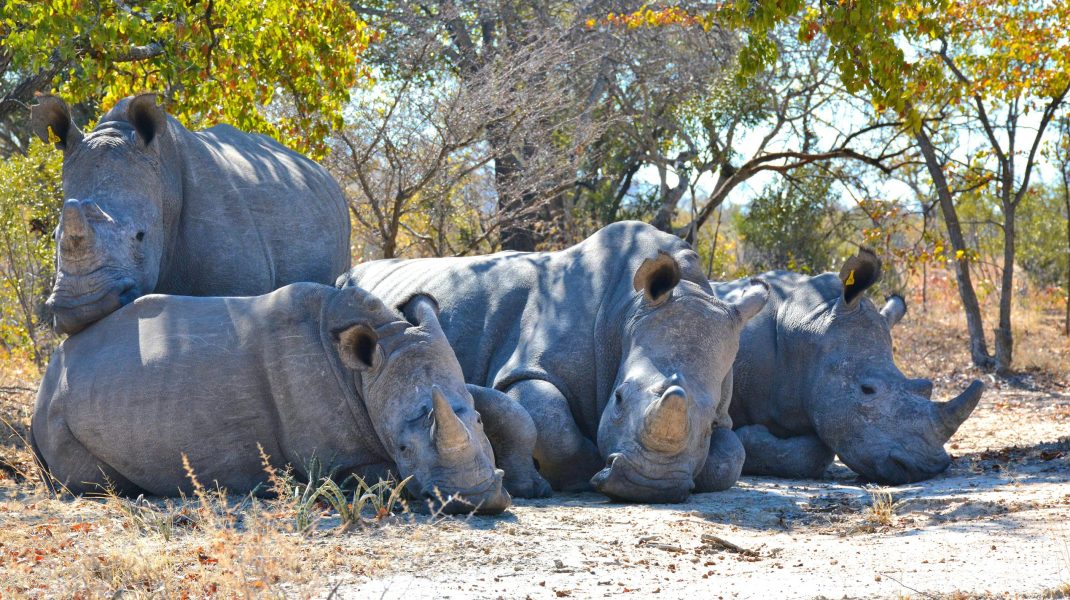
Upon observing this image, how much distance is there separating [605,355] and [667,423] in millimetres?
1197

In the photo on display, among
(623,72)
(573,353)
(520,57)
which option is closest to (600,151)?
(623,72)

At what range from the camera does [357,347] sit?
702 centimetres

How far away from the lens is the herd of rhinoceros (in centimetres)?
704

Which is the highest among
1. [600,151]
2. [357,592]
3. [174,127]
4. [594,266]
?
[600,151]

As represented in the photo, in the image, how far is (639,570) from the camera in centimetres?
545

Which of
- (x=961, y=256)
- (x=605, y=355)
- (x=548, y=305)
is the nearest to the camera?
(x=605, y=355)

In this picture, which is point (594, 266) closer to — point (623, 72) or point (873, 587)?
point (873, 587)

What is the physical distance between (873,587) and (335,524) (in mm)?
2450

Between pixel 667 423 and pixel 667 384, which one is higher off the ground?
pixel 667 384

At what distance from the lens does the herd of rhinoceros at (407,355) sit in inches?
277

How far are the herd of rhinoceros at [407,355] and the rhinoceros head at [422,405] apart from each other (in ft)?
0.04

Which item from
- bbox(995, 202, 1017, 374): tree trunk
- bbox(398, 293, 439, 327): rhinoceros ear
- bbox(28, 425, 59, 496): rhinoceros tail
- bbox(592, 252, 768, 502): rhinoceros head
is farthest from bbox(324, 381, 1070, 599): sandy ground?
bbox(995, 202, 1017, 374): tree trunk

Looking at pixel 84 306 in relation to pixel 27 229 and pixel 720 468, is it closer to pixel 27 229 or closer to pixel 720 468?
pixel 720 468

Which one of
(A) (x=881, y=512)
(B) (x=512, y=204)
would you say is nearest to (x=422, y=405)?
(A) (x=881, y=512)
